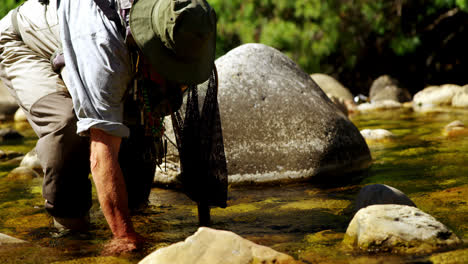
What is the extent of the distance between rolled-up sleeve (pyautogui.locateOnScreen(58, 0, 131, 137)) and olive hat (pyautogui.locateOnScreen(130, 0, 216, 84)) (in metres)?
0.12

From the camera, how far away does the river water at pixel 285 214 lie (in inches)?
118

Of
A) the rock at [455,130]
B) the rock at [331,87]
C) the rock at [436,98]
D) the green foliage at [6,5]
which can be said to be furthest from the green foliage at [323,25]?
the green foliage at [6,5]

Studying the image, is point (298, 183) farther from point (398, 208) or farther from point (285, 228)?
point (398, 208)

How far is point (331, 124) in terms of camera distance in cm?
509

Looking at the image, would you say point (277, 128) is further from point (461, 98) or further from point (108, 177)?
point (461, 98)

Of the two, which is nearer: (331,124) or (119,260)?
(119,260)

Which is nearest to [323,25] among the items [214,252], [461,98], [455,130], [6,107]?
[461,98]

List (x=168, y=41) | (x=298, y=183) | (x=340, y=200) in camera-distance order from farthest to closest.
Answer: (x=298, y=183)
(x=340, y=200)
(x=168, y=41)

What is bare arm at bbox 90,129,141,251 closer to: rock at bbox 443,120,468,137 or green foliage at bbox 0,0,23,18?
rock at bbox 443,120,468,137

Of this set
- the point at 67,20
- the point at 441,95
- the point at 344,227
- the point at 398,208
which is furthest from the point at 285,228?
the point at 441,95

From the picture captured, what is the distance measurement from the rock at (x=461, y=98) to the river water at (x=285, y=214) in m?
4.30

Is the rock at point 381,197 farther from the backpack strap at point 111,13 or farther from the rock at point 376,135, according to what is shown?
the rock at point 376,135

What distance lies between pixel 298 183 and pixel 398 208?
1.83 metres

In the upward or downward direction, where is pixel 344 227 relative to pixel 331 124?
downward
